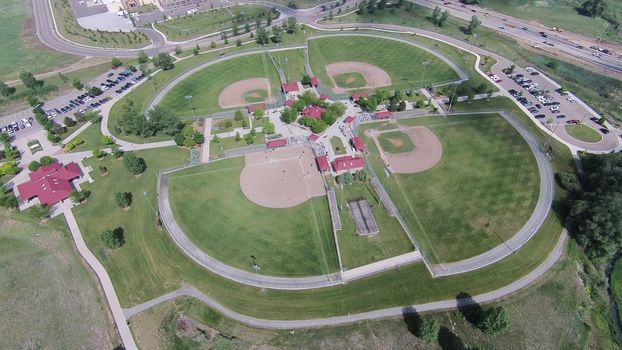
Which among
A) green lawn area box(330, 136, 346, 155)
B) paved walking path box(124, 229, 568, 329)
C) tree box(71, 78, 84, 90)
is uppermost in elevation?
tree box(71, 78, 84, 90)

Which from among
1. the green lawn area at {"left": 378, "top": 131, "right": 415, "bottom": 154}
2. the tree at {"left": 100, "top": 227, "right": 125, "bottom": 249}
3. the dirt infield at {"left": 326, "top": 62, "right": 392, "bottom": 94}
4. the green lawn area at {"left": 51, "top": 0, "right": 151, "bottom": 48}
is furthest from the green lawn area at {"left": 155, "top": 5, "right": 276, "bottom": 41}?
the tree at {"left": 100, "top": 227, "right": 125, "bottom": 249}

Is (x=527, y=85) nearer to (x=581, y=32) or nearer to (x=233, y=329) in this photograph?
(x=581, y=32)

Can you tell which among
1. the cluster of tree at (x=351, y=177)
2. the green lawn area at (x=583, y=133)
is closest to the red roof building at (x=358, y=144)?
the cluster of tree at (x=351, y=177)

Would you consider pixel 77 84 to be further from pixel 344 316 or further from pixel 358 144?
pixel 344 316

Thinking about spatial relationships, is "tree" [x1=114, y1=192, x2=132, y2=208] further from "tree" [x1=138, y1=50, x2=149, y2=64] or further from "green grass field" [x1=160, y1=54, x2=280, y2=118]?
"tree" [x1=138, y1=50, x2=149, y2=64]

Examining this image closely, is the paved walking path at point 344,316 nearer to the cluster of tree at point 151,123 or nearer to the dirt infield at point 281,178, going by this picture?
the dirt infield at point 281,178

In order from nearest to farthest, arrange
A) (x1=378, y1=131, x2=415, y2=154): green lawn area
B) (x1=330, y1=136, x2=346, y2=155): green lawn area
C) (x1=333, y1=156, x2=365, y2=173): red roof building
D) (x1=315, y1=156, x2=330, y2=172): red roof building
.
Answer: (x1=315, y1=156, x2=330, y2=172): red roof building → (x1=333, y1=156, x2=365, y2=173): red roof building → (x1=330, y1=136, x2=346, y2=155): green lawn area → (x1=378, y1=131, x2=415, y2=154): green lawn area

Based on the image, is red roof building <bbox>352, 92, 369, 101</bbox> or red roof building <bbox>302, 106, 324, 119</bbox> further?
red roof building <bbox>352, 92, 369, 101</bbox>
